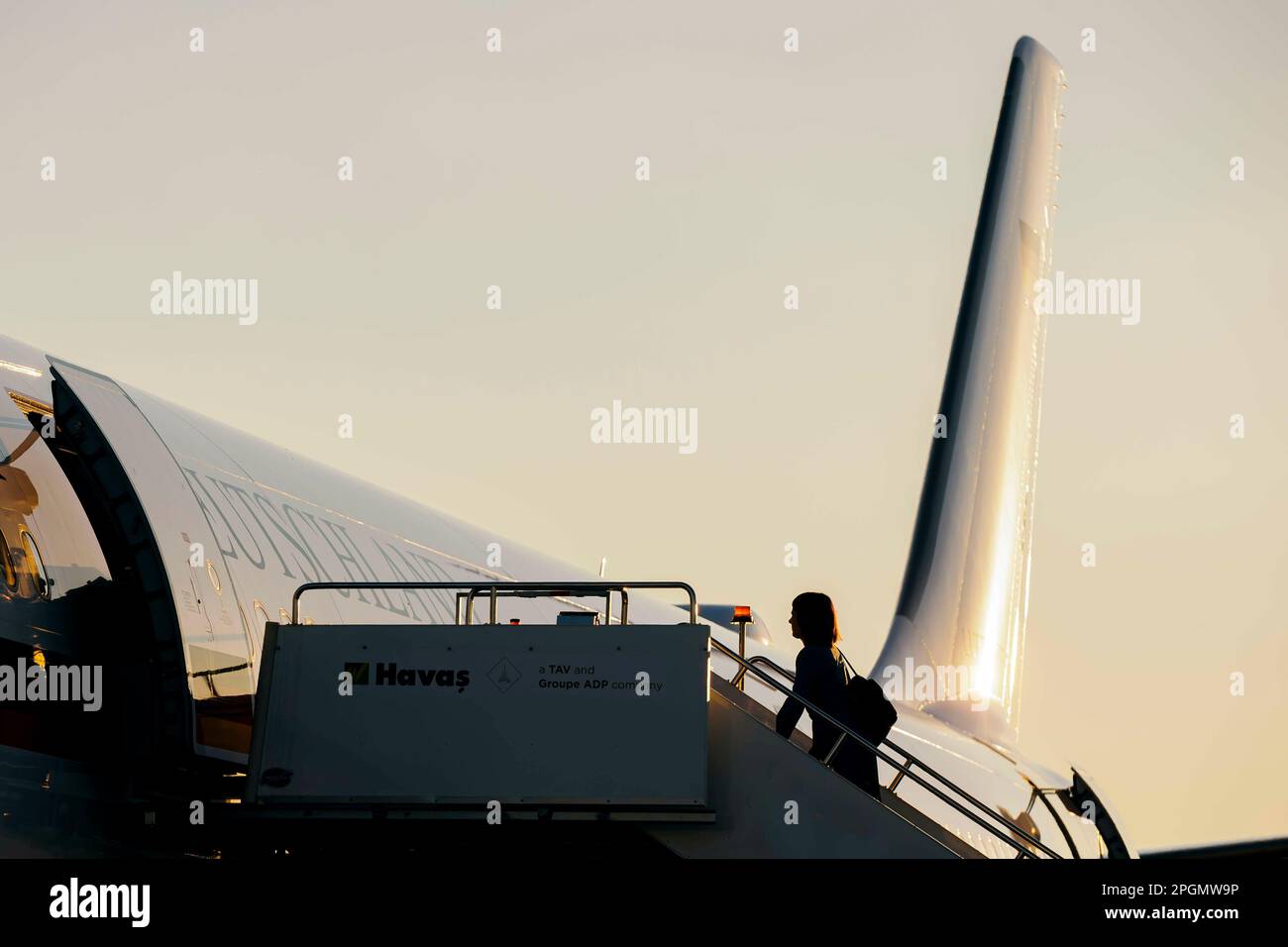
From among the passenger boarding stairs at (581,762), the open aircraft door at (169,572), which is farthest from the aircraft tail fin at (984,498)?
the open aircraft door at (169,572)

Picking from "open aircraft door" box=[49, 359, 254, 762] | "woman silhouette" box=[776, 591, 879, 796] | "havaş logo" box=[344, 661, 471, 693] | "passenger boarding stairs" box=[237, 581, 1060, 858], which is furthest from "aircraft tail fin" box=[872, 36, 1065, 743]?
"havaş logo" box=[344, 661, 471, 693]

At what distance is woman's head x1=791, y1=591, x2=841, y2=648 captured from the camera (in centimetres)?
950

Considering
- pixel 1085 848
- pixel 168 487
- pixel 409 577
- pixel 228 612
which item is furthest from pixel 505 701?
pixel 1085 848

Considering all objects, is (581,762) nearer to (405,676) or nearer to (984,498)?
(405,676)

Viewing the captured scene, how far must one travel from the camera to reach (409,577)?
13461 mm

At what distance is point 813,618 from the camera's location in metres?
9.52

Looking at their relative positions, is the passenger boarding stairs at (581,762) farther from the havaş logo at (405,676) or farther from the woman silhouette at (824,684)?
the woman silhouette at (824,684)

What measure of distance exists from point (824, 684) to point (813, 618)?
16.6 inches

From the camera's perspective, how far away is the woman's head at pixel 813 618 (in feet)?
31.2

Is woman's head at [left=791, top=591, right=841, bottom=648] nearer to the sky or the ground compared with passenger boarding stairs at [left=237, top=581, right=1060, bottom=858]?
nearer to the sky

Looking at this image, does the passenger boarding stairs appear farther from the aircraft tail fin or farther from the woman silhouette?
the aircraft tail fin

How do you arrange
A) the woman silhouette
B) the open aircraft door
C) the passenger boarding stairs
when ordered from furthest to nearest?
1. the woman silhouette
2. the open aircraft door
3. the passenger boarding stairs

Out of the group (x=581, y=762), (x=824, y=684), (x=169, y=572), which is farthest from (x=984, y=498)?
(x=169, y=572)
